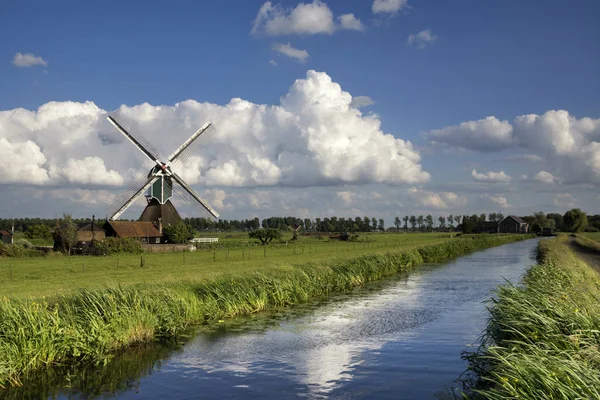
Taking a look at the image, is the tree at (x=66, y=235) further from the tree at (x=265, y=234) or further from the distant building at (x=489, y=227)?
the distant building at (x=489, y=227)

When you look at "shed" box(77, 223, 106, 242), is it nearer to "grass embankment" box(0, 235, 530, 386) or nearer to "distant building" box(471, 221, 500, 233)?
"grass embankment" box(0, 235, 530, 386)

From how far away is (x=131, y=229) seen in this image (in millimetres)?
67562

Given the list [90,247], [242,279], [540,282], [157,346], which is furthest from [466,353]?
[90,247]

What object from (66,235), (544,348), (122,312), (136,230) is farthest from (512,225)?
(544,348)

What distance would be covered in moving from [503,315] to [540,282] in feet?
13.2

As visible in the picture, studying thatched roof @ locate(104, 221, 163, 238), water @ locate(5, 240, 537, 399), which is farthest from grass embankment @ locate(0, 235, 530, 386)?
thatched roof @ locate(104, 221, 163, 238)

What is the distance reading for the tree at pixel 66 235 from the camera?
58.2 metres

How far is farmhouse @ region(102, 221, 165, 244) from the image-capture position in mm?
66875

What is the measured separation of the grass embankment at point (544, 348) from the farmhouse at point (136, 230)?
5481 centimetres

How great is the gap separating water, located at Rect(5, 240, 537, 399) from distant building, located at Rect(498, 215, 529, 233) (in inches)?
6941

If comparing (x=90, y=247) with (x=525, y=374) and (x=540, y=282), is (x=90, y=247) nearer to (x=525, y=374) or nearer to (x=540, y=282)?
(x=540, y=282)

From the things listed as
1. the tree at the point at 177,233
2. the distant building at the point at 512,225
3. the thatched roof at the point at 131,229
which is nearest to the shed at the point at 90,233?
the thatched roof at the point at 131,229

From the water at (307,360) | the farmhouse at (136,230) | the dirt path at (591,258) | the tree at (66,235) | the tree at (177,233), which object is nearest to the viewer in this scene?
the water at (307,360)

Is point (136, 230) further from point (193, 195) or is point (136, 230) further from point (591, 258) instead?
point (591, 258)
